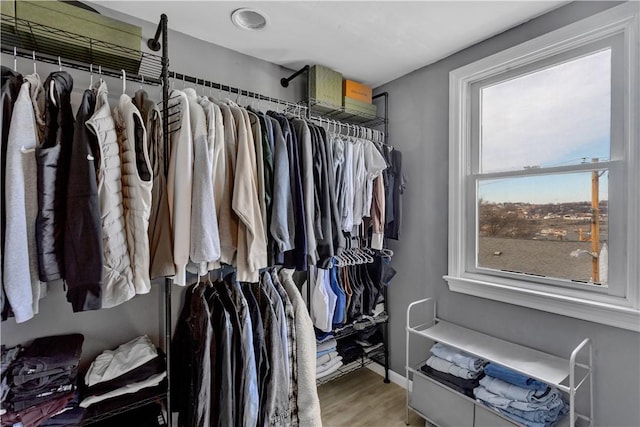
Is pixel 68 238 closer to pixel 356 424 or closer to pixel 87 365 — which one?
pixel 87 365

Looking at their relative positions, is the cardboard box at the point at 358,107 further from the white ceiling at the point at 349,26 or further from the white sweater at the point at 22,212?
the white sweater at the point at 22,212

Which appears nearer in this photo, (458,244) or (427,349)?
(458,244)

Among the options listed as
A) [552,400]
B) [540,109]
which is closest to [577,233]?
[540,109]

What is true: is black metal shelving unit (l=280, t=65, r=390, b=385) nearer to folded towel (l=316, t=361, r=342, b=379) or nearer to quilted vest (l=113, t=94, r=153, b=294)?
folded towel (l=316, t=361, r=342, b=379)

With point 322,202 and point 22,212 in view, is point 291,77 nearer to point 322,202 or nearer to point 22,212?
point 322,202

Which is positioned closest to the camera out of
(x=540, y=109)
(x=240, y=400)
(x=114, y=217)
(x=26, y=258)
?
(x=26, y=258)

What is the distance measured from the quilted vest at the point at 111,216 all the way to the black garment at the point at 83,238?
5 cm

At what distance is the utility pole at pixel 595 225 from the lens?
1.49 meters

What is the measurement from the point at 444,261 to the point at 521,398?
874 mm

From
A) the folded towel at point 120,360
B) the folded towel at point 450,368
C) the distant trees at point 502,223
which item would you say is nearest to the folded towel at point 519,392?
the folded towel at point 450,368

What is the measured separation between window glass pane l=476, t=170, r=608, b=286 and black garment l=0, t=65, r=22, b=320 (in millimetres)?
2316

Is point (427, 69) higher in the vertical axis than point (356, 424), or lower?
higher

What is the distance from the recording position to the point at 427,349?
7.01 ft

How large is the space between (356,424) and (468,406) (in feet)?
2.32
